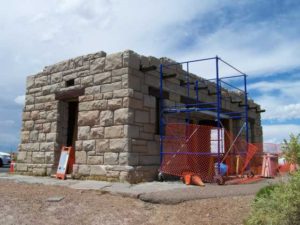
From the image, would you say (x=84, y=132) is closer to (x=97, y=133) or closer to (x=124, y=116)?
(x=97, y=133)

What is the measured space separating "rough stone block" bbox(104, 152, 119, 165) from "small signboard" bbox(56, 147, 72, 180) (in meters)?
1.65

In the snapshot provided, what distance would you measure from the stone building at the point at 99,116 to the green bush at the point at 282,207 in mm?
5284

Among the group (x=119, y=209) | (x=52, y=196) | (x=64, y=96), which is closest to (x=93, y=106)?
(x=64, y=96)

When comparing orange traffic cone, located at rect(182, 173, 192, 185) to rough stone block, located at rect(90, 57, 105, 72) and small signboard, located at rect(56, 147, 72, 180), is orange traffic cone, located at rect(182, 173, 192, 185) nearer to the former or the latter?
small signboard, located at rect(56, 147, 72, 180)

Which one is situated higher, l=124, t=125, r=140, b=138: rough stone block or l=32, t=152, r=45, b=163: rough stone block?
l=124, t=125, r=140, b=138: rough stone block

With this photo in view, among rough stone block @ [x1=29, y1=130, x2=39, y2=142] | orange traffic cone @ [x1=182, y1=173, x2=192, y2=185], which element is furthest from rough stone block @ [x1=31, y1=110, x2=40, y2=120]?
orange traffic cone @ [x1=182, y1=173, x2=192, y2=185]

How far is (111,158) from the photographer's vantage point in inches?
416

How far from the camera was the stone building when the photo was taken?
10531 mm

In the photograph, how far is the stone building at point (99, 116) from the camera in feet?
34.6

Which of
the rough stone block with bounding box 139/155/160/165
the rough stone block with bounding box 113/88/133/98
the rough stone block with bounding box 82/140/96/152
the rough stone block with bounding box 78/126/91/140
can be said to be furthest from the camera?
the rough stone block with bounding box 78/126/91/140

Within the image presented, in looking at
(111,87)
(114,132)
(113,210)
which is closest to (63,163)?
(114,132)

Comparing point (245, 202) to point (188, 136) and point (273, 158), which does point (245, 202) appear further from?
point (273, 158)

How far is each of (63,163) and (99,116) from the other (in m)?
2.01

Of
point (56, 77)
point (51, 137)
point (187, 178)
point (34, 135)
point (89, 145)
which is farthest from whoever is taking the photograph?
point (34, 135)
